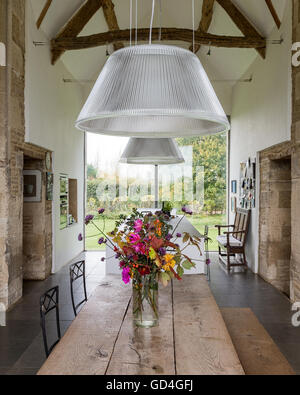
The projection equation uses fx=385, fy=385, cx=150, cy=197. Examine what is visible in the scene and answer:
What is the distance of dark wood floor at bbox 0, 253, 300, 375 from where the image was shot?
376 cm

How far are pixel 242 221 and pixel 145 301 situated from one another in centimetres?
648

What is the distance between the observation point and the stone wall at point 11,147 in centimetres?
506

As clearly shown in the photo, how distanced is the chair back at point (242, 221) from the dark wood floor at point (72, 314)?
0.80 m

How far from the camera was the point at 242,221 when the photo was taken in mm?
8391

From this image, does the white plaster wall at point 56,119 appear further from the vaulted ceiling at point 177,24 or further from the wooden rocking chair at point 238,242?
the wooden rocking chair at point 238,242

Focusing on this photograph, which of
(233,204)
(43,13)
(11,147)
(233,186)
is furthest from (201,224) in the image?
(43,13)

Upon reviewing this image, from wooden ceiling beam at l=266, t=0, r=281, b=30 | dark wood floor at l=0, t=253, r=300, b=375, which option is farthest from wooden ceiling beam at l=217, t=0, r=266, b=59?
dark wood floor at l=0, t=253, r=300, b=375

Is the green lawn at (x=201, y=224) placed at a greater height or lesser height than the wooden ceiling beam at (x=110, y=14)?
lesser

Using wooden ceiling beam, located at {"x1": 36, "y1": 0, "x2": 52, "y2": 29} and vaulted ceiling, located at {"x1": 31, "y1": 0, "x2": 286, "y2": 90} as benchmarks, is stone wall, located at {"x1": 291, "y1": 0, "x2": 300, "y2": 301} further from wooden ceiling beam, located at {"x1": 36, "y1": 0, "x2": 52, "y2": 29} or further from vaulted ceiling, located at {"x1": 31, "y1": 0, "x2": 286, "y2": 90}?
wooden ceiling beam, located at {"x1": 36, "y1": 0, "x2": 52, "y2": 29}

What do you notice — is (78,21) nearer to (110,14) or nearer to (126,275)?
(110,14)

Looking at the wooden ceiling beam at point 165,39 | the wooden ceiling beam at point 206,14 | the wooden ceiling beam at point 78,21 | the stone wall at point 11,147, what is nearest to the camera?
the stone wall at point 11,147

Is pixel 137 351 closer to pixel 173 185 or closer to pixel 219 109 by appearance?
pixel 219 109

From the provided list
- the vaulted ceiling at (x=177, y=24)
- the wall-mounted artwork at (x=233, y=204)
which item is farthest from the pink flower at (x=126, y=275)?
the wall-mounted artwork at (x=233, y=204)

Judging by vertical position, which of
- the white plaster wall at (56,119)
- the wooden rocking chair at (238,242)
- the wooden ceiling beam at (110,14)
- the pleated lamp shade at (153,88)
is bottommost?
the wooden rocking chair at (238,242)
